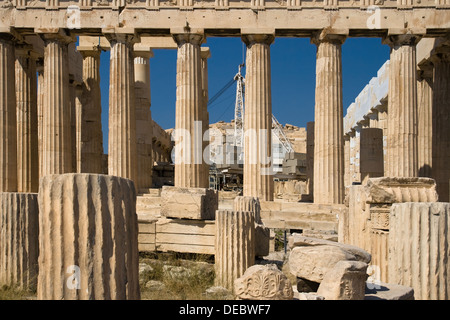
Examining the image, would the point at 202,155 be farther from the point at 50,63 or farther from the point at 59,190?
the point at 59,190

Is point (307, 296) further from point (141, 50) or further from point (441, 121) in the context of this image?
point (141, 50)

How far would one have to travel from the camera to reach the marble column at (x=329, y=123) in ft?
73.1

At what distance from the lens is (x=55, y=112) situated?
75.8 feet

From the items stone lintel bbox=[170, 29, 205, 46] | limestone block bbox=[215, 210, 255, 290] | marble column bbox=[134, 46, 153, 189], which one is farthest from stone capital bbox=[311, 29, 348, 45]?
limestone block bbox=[215, 210, 255, 290]

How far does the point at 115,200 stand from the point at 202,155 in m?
17.2

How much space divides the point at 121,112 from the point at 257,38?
7.13 m

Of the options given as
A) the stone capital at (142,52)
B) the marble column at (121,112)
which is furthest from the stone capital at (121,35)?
the stone capital at (142,52)

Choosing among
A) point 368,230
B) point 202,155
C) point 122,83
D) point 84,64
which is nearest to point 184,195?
point 368,230

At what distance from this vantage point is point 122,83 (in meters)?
23.2

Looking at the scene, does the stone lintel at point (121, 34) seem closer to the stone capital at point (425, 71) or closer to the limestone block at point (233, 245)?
the limestone block at point (233, 245)

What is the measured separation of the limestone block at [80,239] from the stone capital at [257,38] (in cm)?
1793

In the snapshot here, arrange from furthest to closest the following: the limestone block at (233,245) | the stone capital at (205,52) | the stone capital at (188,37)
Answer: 1. the stone capital at (205,52)
2. the stone capital at (188,37)
3. the limestone block at (233,245)

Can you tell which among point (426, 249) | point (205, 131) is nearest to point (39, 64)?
point (205, 131)
